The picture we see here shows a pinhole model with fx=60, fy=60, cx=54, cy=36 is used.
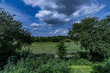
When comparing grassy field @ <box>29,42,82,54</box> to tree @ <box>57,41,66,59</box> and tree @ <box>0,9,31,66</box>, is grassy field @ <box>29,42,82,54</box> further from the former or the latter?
tree @ <box>0,9,31,66</box>

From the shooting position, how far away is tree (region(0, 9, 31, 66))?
4.21 metres

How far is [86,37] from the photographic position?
5.29 m

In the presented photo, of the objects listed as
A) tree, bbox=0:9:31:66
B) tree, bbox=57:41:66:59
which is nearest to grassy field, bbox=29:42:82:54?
tree, bbox=57:41:66:59

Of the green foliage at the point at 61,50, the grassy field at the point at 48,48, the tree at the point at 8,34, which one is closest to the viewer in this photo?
the tree at the point at 8,34

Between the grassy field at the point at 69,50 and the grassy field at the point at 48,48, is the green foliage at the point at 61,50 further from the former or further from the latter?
the grassy field at the point at 48,48

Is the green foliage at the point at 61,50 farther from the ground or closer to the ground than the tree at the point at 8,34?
closer to the ground

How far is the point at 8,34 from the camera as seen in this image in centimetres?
456

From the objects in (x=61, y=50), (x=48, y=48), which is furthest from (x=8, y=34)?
(x=48, y=48)

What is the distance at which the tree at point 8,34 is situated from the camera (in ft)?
13.8

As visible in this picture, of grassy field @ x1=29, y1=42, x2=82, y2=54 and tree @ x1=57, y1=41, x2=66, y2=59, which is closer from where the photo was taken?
tree @ x1=57, y1=41, x2=66, y2=59

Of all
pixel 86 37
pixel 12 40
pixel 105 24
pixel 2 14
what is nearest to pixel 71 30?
pixel 86 37

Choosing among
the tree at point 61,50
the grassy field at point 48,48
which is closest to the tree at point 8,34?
the grassy field at point 48,48

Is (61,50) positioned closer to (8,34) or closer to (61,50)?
(61,50)

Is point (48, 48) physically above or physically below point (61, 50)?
below
